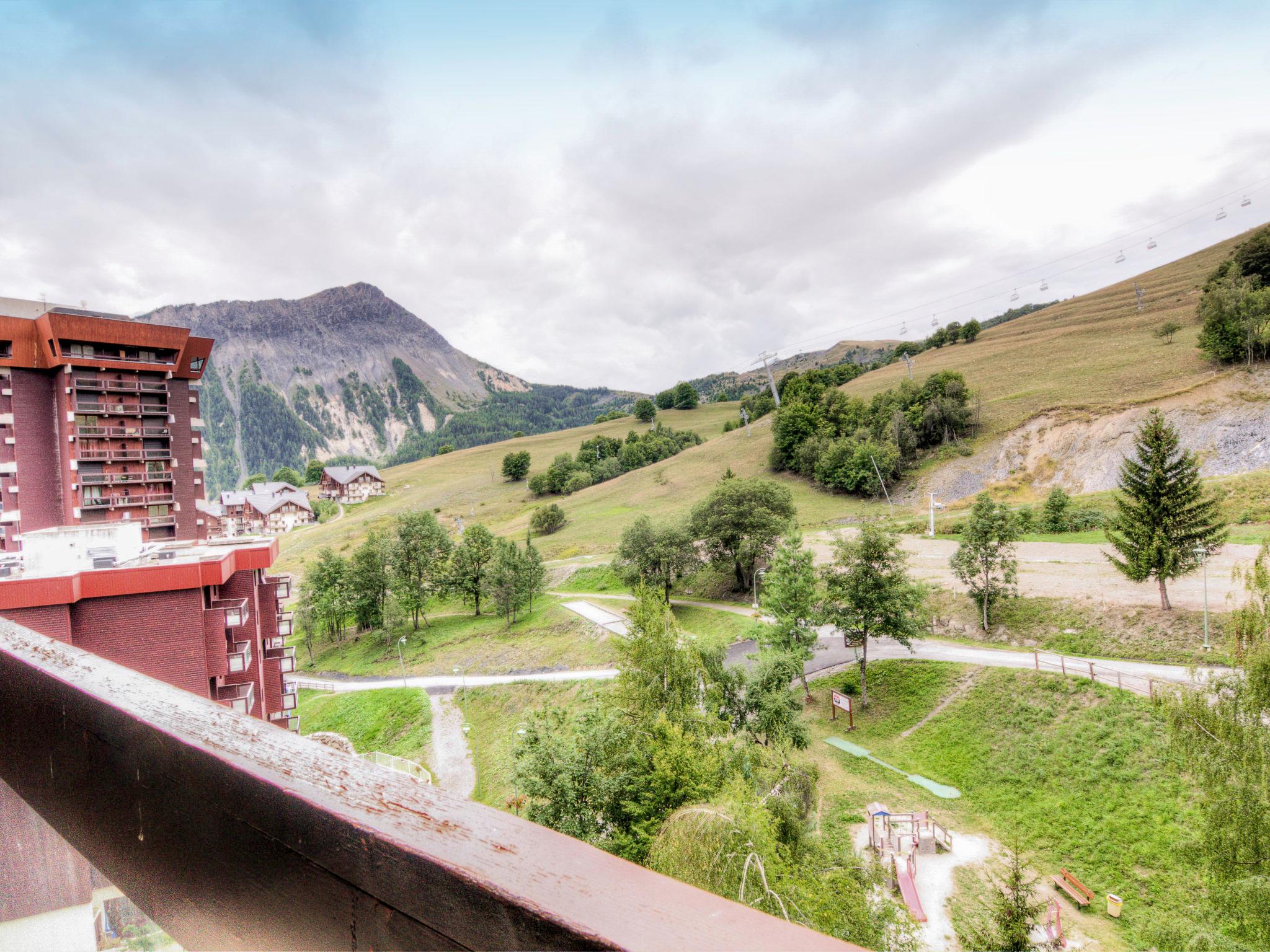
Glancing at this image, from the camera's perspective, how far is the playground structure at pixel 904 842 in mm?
15148

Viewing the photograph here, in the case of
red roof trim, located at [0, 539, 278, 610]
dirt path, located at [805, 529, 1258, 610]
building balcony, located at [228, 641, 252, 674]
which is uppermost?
red roof trim, located at [0, 539, 278, 610]

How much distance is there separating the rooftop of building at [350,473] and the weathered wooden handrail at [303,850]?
429ft

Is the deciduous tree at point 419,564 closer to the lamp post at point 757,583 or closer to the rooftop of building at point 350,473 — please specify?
the lamp post at point 757,583

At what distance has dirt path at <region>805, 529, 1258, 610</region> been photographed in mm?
25281

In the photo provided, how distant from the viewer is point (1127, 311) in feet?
285

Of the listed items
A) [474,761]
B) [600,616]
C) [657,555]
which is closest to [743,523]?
[657,555]

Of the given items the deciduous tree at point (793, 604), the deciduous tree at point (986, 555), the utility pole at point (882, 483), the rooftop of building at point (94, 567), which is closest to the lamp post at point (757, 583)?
A: the deciduous tree at point (793, 604)

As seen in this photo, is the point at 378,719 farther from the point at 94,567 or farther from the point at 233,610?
the point at 94,567

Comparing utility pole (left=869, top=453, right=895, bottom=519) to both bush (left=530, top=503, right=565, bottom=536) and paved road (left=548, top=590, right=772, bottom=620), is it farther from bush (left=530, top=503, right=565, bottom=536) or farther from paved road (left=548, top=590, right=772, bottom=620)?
bush (left=530, top=503, right=565, bottom=536)

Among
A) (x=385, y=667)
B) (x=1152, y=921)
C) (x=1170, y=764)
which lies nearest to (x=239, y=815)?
(x=1152, y=921)

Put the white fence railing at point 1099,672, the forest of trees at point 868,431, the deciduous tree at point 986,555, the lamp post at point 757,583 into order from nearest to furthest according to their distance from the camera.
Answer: the white fence railing at point 1099,672 < the deciduous tree at point 986,555 < the lamp post at point 757,583 < the forest of trees at point 868,431

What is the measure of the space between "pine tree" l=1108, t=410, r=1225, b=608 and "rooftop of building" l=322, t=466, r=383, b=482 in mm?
122036

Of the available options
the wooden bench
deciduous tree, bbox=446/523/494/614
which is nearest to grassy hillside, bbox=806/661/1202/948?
the wooden bench

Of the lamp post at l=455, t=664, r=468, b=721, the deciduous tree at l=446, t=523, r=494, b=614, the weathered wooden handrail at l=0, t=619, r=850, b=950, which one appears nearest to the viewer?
the weathered wooden handrail at l=0, t=619, r=850, b=950
